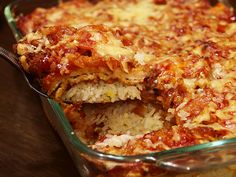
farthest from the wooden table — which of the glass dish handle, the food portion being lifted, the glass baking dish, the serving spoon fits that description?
the glass dish handle

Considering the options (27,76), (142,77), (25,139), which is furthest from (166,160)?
(25,139)

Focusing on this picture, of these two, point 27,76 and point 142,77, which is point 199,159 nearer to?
point 142,77

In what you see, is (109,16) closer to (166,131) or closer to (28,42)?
(28,42)

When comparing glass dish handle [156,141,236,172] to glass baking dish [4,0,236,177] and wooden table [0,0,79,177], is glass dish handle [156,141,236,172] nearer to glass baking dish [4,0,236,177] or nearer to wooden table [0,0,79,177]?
glass baking dish [4,0,236,177]

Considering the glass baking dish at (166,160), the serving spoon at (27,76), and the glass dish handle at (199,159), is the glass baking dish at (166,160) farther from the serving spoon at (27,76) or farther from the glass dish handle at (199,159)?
the serving spoon at (27,76)

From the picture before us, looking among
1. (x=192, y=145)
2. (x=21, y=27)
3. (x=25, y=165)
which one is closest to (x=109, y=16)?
(x=21, y=27)
